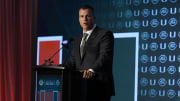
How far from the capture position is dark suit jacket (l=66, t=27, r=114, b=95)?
2084 mm

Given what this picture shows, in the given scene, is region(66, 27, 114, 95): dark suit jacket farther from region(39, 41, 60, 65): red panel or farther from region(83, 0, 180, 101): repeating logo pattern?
region(39, 41, 60, 65): red panel

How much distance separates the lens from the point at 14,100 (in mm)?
4133

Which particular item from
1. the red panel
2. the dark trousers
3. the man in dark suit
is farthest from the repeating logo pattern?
the dark trousers

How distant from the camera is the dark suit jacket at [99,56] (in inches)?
82.0

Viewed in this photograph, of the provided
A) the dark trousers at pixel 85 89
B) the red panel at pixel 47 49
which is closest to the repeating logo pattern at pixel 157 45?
the red panel at pixel 47 49

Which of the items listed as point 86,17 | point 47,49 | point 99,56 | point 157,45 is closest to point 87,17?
point 86,17

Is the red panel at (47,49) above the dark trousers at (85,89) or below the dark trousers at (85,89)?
above

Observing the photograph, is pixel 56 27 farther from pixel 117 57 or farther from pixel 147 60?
pixel 147 60

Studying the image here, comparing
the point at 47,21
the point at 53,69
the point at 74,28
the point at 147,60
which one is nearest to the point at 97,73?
the point at 53,69

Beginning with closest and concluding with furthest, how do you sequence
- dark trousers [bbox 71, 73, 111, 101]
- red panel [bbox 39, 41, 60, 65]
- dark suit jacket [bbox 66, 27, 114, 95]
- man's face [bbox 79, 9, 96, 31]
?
1. dark trousers [bbox 71, 73, 111, 101]
2. dark suit jacket [bbox 66, 27, 114, 95]
3. man's face [bbox 79, 9, 96, 31]
4. red panel [bbox 39, 41, 60, 65]

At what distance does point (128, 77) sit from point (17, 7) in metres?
1.98

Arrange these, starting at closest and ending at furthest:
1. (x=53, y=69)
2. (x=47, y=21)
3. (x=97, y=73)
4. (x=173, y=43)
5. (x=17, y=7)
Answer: (x=53, y=69) < (x=97, y=73) < (x=173, y=43) < (x=47, y=21) < (x=17, y=7)

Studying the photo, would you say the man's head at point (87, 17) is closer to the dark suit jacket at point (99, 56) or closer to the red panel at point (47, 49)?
the dark suit jacket at point (99, 56)

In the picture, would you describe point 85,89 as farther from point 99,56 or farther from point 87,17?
point 87,17
